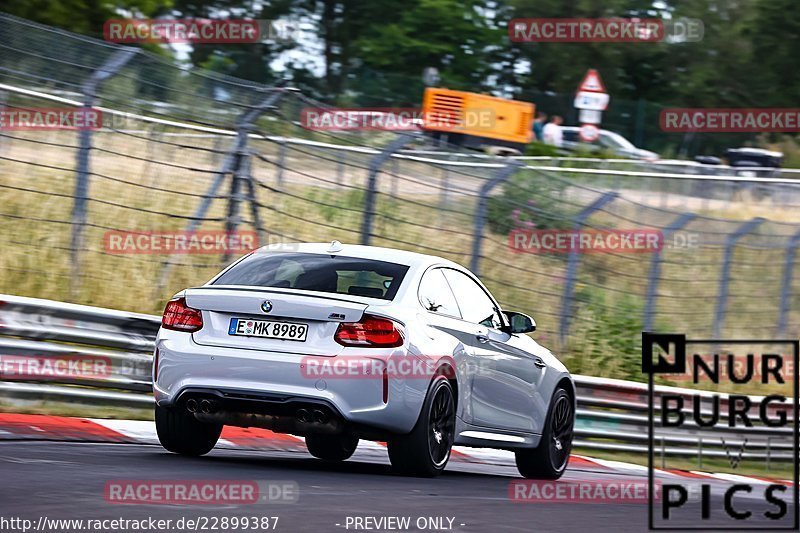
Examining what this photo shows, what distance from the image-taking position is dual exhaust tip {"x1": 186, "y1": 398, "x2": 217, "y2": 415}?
29.0 ft

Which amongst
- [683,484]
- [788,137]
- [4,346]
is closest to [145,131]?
[4,346]

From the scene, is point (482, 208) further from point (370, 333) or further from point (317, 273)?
point (370, 333)

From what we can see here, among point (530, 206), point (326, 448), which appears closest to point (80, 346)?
point (326, 448)

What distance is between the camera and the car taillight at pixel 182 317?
8.90 metres

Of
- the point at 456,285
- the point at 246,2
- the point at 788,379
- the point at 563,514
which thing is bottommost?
the point at 788,379

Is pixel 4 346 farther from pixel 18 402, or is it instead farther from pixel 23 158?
pixel 23 158

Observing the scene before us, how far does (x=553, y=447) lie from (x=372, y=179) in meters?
3.93

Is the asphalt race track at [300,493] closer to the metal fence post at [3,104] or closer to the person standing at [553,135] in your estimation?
the metal fence post at [3,104]

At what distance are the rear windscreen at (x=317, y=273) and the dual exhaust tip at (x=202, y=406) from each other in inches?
31.9

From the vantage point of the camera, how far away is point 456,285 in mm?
10055

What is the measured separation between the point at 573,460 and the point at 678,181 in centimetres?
1800

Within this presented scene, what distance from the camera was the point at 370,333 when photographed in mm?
8672

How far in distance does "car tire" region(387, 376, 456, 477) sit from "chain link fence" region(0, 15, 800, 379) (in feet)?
14.1

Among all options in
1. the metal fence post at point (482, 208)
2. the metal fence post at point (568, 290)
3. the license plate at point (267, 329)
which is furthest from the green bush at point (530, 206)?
the license plate at point (267, 329)
